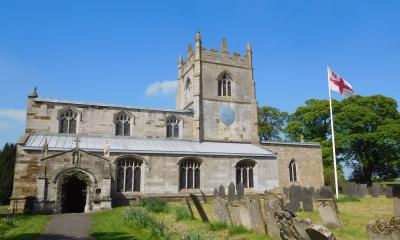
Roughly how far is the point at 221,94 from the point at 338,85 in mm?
10777

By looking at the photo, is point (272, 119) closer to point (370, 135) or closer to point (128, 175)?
point (370, 135)

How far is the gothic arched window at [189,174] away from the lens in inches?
965

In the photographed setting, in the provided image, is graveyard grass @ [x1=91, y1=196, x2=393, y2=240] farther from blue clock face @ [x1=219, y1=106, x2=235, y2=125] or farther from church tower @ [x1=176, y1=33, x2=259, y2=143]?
blue clock face @ [x1=219, y1=106, x2=235, y2=125]

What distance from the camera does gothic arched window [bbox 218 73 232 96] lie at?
31422mm

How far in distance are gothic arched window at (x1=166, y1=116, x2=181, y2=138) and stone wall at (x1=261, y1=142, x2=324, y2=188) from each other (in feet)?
26.4

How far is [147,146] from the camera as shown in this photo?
24.5 meters

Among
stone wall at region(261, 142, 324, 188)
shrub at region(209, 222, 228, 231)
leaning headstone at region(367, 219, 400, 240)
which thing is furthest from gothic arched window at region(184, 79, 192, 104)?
leaning headstone at region(367, 219, 400, 240)

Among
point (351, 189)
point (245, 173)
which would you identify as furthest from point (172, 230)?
point (351, 189)

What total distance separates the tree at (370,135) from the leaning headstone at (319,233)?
3309cm

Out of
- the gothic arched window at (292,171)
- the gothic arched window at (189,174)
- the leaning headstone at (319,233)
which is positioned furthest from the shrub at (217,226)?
the gothic arched window at (292,171)

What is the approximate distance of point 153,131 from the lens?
2798 centimetres

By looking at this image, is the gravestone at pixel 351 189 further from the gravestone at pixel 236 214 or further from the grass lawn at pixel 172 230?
the gravestone at pixel 236 214

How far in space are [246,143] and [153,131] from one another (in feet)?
28.9

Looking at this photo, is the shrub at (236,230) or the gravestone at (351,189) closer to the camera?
the shrub at (236,230)
